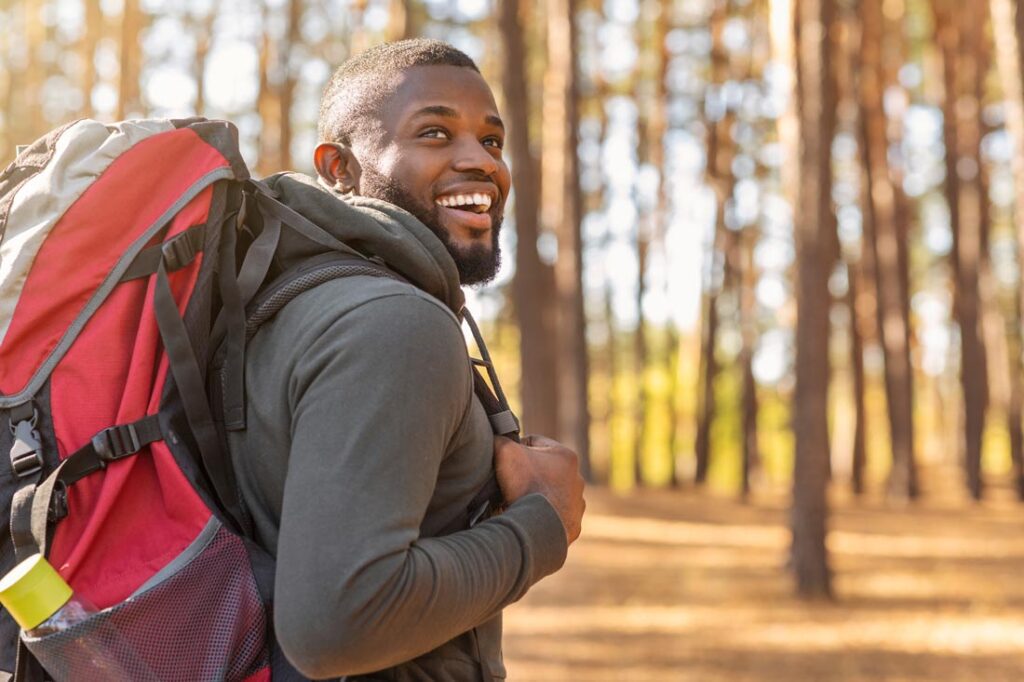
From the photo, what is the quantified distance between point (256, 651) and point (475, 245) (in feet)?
3.05

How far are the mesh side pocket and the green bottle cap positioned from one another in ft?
0.12

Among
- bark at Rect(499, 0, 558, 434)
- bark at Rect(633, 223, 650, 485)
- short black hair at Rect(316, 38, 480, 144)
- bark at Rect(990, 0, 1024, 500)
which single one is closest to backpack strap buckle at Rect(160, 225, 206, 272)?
short black hair at Rect(316, 38, 480, 144)

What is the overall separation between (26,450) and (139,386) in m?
0.19

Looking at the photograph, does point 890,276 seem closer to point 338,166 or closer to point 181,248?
point 338,166

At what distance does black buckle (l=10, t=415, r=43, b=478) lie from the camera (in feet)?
5.52

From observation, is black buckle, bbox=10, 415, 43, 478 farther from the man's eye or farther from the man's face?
the man's eye

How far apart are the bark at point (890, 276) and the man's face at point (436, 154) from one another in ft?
63.3

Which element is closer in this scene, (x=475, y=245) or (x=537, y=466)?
(x=537, y=466)

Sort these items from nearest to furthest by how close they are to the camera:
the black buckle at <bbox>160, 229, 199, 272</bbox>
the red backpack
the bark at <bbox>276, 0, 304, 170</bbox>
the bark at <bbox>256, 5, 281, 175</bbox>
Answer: the red backpack → the black buckle at <bbox>160, 229, 199, 272</bbox> → the bark at <bbox>276, 0, 304, 170</bbox> → the bark at <bbox>256, 5, 281, 175</bbox>

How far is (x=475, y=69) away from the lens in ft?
7.47

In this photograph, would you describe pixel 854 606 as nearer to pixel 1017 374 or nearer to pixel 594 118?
pixel 1017 374

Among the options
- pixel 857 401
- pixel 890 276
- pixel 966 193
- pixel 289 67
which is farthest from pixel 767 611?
pixel 289 67

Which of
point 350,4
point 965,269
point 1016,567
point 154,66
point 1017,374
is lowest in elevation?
point 1016,567

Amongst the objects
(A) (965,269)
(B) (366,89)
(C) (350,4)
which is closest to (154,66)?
(C) (350,4)
